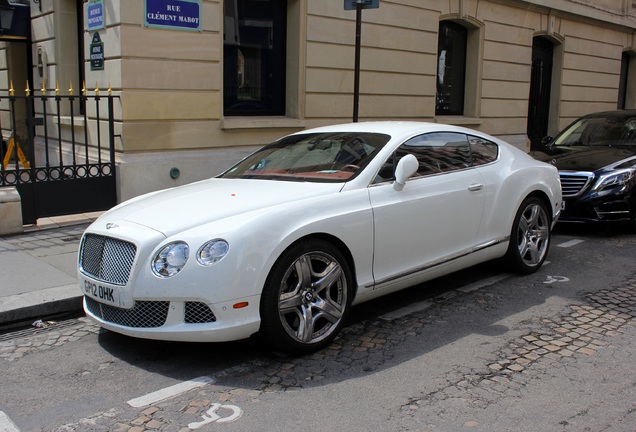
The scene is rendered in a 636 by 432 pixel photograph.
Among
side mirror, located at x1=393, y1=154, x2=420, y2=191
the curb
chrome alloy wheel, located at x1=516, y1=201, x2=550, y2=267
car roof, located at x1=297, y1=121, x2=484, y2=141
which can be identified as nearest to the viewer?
side mirror, located at x1=393, y1=154, x2=420, y2=191

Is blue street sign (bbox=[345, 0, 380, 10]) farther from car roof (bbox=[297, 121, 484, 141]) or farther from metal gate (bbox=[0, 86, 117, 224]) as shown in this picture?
metal gate (bbox=[0, 86, 117, 224])

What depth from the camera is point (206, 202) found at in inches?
189

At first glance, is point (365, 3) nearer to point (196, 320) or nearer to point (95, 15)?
point (95, 15)

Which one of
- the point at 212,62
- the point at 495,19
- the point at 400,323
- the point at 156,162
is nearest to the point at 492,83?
the point at 495,19

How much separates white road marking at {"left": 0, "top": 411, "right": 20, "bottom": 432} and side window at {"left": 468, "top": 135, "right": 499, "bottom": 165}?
431 centimetres

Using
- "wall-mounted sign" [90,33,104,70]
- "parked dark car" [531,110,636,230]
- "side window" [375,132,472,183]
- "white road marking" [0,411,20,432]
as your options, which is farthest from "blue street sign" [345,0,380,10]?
"white road marking" [0,411,20,432]

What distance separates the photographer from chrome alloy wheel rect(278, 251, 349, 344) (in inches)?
176

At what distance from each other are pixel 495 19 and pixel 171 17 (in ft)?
30.1

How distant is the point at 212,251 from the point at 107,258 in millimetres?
856

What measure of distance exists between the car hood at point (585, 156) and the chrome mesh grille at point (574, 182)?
4.5 inches

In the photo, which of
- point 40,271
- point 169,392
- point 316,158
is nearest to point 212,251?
point 169,392

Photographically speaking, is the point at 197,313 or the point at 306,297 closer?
the point at 197,313

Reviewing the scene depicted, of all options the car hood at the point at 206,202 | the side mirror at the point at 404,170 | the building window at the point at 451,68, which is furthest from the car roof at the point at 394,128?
the building window at the point at 451,68

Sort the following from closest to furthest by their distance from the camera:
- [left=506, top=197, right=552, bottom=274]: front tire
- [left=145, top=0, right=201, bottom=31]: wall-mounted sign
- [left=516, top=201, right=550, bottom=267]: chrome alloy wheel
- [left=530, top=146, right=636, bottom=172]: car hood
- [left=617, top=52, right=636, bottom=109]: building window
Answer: [left=506, top=197, right=552, bottom=274]: front tire, [left=516, top=201, right=550, bottom=267]: chrome alloy wheel, [left=530, top=146, right=636, bottom=172]: car hood, [left=145, top=0, right=201, bottom=31]: wall-mounted sign, [left=617, top=52, right=636, bottom=109]: building window
